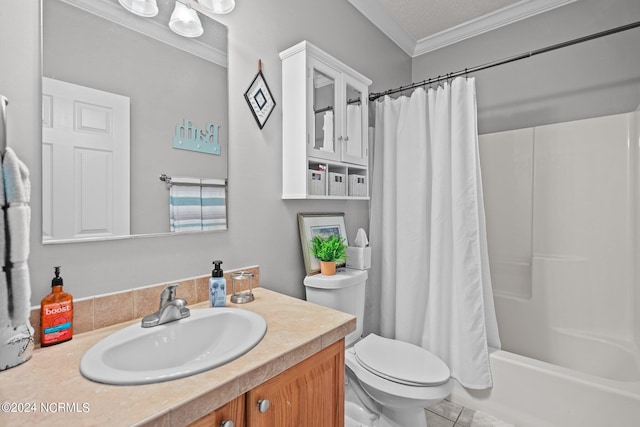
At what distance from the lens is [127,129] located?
3.34ft

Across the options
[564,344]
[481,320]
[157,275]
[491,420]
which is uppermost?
[157,275]

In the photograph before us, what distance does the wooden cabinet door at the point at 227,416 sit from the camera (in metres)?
0.64

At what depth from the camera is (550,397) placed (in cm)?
155

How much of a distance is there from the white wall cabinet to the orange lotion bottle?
0.92 m

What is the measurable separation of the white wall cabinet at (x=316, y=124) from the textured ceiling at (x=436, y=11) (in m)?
0.89

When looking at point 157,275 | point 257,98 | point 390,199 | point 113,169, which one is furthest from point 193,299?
point 390,199

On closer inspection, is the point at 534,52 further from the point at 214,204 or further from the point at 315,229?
the point at 214,204

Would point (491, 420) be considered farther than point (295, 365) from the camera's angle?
Yes

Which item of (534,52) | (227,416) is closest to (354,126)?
(534,52)

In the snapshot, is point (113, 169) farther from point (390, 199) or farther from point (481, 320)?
point (481, 320)

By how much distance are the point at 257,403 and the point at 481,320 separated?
1429 mm

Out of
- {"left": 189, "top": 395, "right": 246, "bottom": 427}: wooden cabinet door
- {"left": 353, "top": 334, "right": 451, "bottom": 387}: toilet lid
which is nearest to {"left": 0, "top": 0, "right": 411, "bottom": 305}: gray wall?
{"left": 353, "top": 334, "right": 451, "bottom": 387}: toilet lid

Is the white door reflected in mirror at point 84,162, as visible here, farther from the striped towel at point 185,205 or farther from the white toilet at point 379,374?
the white toilet at point 379,374

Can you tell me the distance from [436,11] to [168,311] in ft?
8.43
